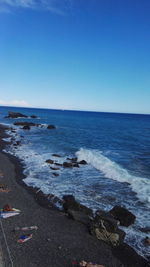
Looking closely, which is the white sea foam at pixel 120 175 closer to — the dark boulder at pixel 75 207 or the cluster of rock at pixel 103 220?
the cluster of rock at pixel 103 220

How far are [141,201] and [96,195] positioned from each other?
3.07 m

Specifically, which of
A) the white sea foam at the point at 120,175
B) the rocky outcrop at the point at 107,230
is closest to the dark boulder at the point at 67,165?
the white sea foam at the point at 120,175

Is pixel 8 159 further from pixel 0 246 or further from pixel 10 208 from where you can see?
pixel 0 246

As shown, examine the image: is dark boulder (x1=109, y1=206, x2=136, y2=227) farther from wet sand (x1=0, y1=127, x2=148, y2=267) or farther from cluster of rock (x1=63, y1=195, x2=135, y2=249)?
wet sand (x1=0, y1=127, x2=148, y2=267)

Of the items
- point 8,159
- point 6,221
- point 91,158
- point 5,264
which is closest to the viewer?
point 5,264

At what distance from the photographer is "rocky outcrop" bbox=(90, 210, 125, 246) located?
972 centimetres

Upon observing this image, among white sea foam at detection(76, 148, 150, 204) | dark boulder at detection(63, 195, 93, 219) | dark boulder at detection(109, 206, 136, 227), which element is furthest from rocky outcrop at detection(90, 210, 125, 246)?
white sea foam at detection(76, 148, 150, 204)

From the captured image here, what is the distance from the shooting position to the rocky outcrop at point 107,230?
9.72m

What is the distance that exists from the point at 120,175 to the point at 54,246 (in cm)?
1210

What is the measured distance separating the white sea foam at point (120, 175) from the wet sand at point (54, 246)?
5.95 meters

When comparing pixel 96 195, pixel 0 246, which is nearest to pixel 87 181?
pixel 96 195

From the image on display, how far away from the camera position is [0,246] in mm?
8594

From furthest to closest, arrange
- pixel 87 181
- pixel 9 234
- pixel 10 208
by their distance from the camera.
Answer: pixel 87 181 → pixel 10 208 → pixel 9 234

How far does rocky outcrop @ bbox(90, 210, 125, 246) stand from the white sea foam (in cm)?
490
